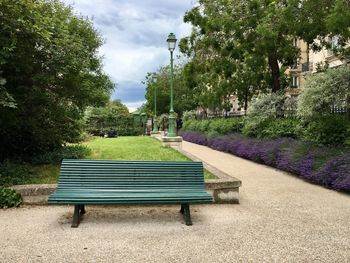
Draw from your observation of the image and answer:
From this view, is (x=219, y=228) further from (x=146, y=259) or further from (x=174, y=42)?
(x=174, y=42)

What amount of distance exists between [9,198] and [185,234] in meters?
3.33

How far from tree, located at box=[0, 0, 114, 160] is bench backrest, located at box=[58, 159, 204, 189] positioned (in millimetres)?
2190

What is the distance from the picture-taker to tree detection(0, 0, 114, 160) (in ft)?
24.2

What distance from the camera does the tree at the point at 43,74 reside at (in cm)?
737

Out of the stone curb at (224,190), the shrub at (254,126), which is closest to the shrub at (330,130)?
the stone curb at (224,190)

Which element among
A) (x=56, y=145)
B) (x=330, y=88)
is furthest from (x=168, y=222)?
(x=330, y=88)

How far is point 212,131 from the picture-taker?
79.0ft

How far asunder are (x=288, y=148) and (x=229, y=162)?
3.20 m

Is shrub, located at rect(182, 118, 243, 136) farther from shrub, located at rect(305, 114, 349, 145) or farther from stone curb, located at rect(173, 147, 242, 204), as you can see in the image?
stone curb, located at rect(173, 147, 242, 204)

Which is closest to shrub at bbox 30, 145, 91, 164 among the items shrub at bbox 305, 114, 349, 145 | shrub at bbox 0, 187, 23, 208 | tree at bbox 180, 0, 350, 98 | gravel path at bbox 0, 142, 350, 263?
shrub at bbox 0, 187, 23, 208

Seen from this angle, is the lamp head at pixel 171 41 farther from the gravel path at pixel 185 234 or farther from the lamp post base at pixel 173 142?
the gravel path at pixel 185 234

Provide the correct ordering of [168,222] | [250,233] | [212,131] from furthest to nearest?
1. [212,131]
2. [168,222]
3. [250,233]

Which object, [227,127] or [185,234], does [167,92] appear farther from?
[185,234]

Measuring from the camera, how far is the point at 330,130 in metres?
10.7
